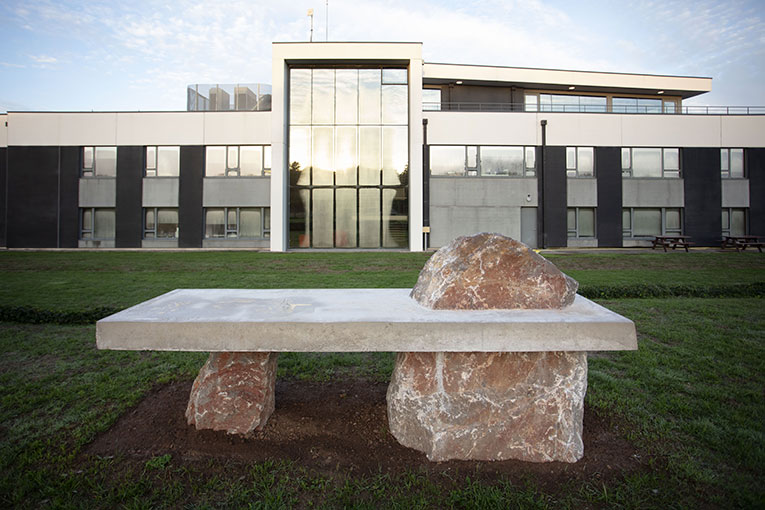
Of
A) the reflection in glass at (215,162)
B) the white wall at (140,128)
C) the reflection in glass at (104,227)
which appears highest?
the white wall at (140,128)

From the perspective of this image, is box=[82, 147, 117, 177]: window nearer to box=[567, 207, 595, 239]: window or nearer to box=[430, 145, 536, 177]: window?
box=[430, 145, 536, 177]: window

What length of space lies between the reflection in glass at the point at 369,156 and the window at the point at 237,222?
5.49 metres

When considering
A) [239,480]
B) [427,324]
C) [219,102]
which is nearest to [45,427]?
[239,480]

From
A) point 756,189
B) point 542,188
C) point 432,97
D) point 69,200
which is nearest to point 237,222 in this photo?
point 69,200

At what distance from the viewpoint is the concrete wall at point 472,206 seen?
23047 millimetres

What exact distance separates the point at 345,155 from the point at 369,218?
3387 mm

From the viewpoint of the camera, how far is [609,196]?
23.7 meters

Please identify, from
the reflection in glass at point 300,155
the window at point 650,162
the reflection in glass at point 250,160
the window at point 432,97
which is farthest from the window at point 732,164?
the reflection in glass at point 250,160

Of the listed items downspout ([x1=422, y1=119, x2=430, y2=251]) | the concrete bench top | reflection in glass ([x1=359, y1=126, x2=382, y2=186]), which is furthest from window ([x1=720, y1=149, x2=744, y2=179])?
the concrete bench top

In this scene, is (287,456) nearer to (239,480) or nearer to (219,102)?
(239,480)

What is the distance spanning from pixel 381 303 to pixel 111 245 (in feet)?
79.9

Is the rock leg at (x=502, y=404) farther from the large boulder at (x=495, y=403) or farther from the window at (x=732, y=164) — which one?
the window at (x=732, y=164)

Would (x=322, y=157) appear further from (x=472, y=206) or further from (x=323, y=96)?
(x=472, y=206)

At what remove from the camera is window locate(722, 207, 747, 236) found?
2423 centimetres
